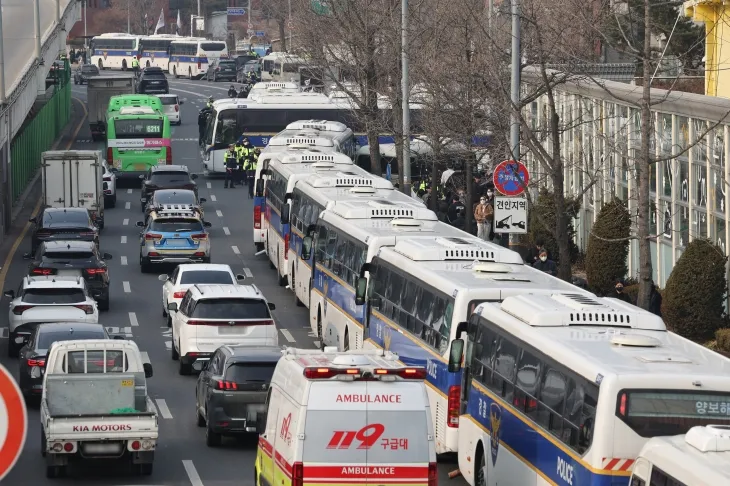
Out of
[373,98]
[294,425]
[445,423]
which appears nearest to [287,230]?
[373,98]

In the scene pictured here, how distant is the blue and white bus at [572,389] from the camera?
14.3 metres

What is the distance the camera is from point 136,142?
60.5 metres

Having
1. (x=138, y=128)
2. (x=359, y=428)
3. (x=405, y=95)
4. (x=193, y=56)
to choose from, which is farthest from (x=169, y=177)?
(x=193, y=56)

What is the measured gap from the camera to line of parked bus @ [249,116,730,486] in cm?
1429

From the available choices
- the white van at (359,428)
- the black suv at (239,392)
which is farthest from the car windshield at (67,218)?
the white van at (359,428)

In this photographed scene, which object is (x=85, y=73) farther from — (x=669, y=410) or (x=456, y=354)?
(x=669, y=410)

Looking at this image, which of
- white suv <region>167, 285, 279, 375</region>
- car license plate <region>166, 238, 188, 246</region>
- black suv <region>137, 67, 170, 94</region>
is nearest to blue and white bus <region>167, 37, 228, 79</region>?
black suv <region>137, 67, 170, 94</region>

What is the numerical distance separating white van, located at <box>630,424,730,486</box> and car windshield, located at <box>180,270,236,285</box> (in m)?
20.7

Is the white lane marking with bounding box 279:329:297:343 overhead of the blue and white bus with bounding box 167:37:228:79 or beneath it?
beneath

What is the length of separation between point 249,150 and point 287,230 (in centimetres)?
2102

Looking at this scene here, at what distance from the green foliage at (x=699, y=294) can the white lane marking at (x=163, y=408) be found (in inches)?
376

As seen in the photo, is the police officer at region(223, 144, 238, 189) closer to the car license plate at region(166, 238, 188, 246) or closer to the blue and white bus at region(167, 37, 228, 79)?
the car license plate at region(166, 238, 188, 246)

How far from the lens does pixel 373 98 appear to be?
52.0m

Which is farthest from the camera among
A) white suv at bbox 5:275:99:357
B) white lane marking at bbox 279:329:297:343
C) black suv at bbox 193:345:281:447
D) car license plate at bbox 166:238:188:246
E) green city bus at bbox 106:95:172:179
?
green city bus at bbox 106:95:172:179
